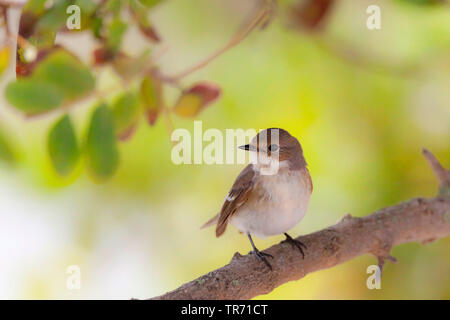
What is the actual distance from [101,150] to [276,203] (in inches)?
12.4

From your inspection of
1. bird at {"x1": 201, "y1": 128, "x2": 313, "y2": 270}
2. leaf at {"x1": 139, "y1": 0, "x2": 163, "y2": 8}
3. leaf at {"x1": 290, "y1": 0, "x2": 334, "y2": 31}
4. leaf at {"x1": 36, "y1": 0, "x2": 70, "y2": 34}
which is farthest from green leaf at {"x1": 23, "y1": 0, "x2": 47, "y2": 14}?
leaf at {"x1": 290, "y1": 0, "x2": 334, "y2": 31}

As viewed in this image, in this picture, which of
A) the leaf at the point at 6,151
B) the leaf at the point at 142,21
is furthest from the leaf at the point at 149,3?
the leaf at the point at 6,151

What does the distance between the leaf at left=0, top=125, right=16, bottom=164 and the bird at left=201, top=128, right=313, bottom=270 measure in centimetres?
35

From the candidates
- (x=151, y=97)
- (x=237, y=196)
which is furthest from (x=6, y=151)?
(x=237, y=196)

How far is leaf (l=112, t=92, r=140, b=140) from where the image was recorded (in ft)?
2.21

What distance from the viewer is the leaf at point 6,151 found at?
22.3 inches

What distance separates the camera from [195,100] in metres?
0.67

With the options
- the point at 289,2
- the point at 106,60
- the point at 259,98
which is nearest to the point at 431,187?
the point at 259,98

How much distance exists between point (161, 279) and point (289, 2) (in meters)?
0.67

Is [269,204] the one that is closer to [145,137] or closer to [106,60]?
[106,60]

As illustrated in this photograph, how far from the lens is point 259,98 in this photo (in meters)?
1.23

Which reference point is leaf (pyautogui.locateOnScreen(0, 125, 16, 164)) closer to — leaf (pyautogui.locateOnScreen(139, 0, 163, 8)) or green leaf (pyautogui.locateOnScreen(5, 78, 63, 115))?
green leaf (pyautogui.locateOnScreen(5, 78, 63, 115))

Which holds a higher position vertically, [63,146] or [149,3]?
[149,3]

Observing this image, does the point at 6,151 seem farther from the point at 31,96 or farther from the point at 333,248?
the point at 333,248
